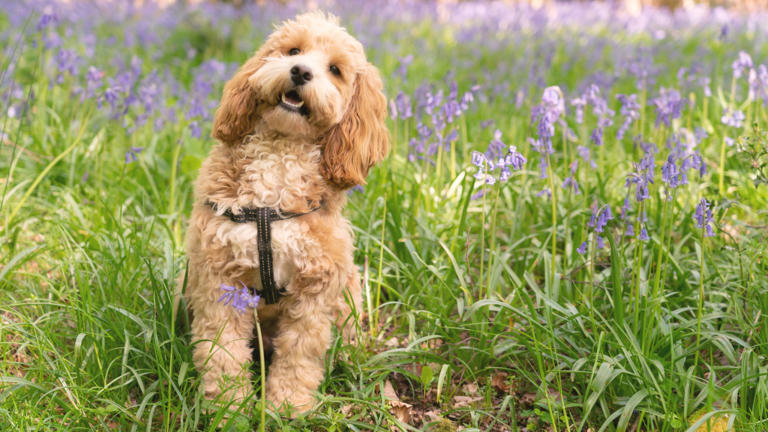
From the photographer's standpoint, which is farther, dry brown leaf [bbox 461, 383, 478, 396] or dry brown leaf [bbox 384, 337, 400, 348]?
dry brown leaf [bbox 384, 337, 400, 348]

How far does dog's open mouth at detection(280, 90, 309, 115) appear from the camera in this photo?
8.68 feet

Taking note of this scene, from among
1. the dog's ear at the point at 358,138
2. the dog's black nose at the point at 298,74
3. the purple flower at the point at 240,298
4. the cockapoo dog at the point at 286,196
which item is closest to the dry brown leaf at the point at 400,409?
the cockapoo dog at the point at 286,196

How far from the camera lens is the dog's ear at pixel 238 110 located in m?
2.74

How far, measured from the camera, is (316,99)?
259 cm

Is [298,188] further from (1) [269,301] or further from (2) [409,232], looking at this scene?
(2) [409,232]

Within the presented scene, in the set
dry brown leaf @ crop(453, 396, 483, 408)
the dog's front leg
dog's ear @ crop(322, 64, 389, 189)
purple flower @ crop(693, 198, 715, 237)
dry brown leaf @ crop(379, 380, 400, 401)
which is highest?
dog's ear @ crop(322, 64, 389, 189)

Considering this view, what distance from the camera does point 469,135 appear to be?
5.64 meters

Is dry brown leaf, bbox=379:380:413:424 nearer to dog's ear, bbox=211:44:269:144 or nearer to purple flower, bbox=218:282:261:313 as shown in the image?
purple flower, bbox=218:282:261:313

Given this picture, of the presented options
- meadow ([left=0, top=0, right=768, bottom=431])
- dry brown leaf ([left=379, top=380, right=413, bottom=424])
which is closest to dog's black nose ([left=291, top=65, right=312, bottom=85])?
meadow ([left=0, top=0, right=768, bottom=431])

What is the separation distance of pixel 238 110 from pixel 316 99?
1.23 ft

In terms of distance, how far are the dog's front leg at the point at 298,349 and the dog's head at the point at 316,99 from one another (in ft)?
1.82

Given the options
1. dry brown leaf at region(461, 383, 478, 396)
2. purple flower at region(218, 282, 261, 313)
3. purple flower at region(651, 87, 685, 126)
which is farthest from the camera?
purple flower at region(651, 87, 685, 126)

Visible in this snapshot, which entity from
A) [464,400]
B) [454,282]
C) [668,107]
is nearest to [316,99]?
[454,282]

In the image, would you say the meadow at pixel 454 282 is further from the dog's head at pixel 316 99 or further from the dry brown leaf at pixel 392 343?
the dog's head at pixel 316 99
